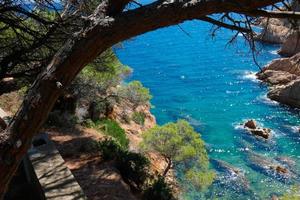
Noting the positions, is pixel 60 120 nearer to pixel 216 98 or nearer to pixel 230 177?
pixel 230 177

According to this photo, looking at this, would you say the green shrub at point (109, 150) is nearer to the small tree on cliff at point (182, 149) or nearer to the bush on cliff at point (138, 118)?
the small tree on cliff at point (182, 149)

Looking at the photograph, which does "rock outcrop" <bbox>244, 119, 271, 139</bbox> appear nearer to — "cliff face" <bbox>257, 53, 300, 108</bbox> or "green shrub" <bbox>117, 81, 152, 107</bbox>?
"cliff face" <bbox>257, 53, 300, 108</bbox>

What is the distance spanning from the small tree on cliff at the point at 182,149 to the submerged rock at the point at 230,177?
3.64m

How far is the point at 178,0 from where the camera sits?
3.26 m

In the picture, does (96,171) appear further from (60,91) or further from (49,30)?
(60,91)

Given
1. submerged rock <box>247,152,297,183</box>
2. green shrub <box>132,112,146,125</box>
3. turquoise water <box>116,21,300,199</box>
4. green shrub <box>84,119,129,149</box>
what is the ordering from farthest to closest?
green shrub <box>132,112,146,125</box> → turquoise water <box>116,21,300,199</box> → submerged rock <box>247,152,297,183</box> → green shrub <box>84,119,129,149</box>

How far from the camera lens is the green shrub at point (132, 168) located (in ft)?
31.1

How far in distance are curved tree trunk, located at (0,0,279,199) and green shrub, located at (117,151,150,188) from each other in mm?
6322

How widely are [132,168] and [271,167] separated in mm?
13085

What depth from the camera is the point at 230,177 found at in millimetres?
20328

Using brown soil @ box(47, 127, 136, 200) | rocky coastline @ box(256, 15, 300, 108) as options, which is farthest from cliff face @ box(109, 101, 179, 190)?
brown soil @ box(47, 127, 136, 200)

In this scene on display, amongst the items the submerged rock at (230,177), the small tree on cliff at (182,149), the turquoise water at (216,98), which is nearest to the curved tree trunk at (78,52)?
the turquoise water at (216,98)

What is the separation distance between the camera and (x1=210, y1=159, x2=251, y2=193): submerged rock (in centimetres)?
1947

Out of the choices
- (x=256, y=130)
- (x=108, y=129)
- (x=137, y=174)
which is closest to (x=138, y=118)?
(x=256, y=130)
